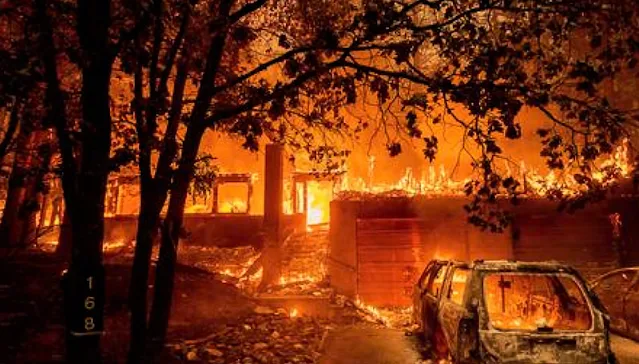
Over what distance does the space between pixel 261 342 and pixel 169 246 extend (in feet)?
13.2

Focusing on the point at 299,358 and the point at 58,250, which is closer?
the point at 299,358

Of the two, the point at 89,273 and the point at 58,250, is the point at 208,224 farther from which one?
the point at 89,273

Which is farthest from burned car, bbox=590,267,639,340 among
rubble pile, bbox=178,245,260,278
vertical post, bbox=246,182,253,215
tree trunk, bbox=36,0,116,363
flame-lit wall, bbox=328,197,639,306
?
vertical post, bbox=246,182,253,215

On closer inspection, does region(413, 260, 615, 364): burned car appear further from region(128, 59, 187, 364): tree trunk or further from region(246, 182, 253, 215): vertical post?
region(246, 182, 253, 215): vertical post

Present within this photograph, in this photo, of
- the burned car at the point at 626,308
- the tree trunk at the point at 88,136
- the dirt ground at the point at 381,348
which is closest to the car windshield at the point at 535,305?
the dirt ground at the point at 381,348

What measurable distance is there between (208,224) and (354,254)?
335 inches

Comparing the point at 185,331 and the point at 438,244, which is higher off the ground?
the point at 438,244

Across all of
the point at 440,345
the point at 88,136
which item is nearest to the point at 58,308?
the point at 88,136

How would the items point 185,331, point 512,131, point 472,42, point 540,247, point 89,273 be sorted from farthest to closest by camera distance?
1. point 540,247
2. point 185,331
3. point 472,42
4. point 512,131
5. point 89,273

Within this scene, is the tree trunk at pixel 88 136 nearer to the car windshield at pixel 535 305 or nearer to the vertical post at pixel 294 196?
the car windshield at pixel 535 305

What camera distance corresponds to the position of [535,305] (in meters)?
8.59

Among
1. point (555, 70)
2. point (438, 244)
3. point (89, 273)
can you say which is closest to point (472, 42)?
point (555, 70)

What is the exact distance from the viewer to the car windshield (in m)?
7.09

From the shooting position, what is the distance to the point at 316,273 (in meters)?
18.4
